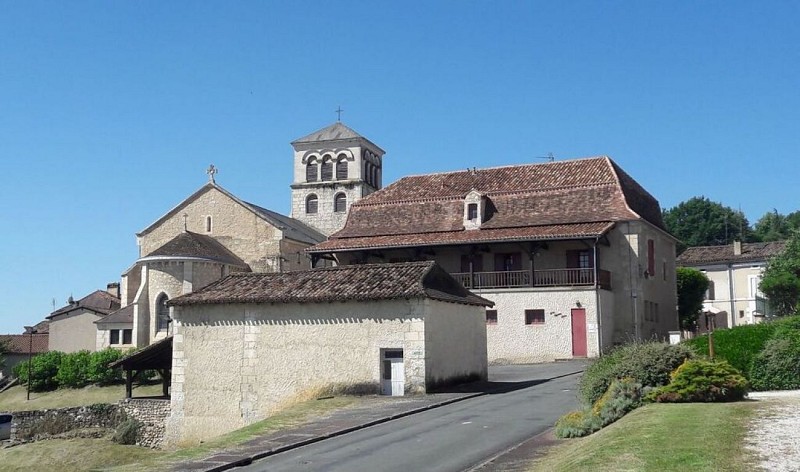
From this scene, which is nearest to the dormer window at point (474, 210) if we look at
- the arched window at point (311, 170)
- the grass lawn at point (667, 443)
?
the arched window at point (311, 170)

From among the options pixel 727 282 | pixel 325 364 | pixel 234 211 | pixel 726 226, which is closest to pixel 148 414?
pixel 325 364

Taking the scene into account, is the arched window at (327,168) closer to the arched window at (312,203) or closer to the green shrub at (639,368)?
the arched window at (312,203)

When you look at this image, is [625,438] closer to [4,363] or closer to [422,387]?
[422,387]

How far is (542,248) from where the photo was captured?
1561 inches

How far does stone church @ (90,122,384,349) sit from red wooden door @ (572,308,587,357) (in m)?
18.4

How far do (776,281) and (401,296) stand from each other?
1069 inches

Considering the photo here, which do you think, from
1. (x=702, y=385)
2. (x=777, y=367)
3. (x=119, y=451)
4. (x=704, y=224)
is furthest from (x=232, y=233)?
(x=704, y=224)

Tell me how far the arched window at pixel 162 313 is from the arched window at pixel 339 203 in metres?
18.4

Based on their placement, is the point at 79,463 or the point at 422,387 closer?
the point at 422,387

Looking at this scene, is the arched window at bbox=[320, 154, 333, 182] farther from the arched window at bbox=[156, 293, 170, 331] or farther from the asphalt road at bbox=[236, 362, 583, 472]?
the asphalt road at bbox=[236, 362, 583, 472]

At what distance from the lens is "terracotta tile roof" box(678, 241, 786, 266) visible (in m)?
56.7

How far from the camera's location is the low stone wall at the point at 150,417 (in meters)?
27.8

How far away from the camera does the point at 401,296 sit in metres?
23.6

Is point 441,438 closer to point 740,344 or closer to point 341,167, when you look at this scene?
point 740,344
